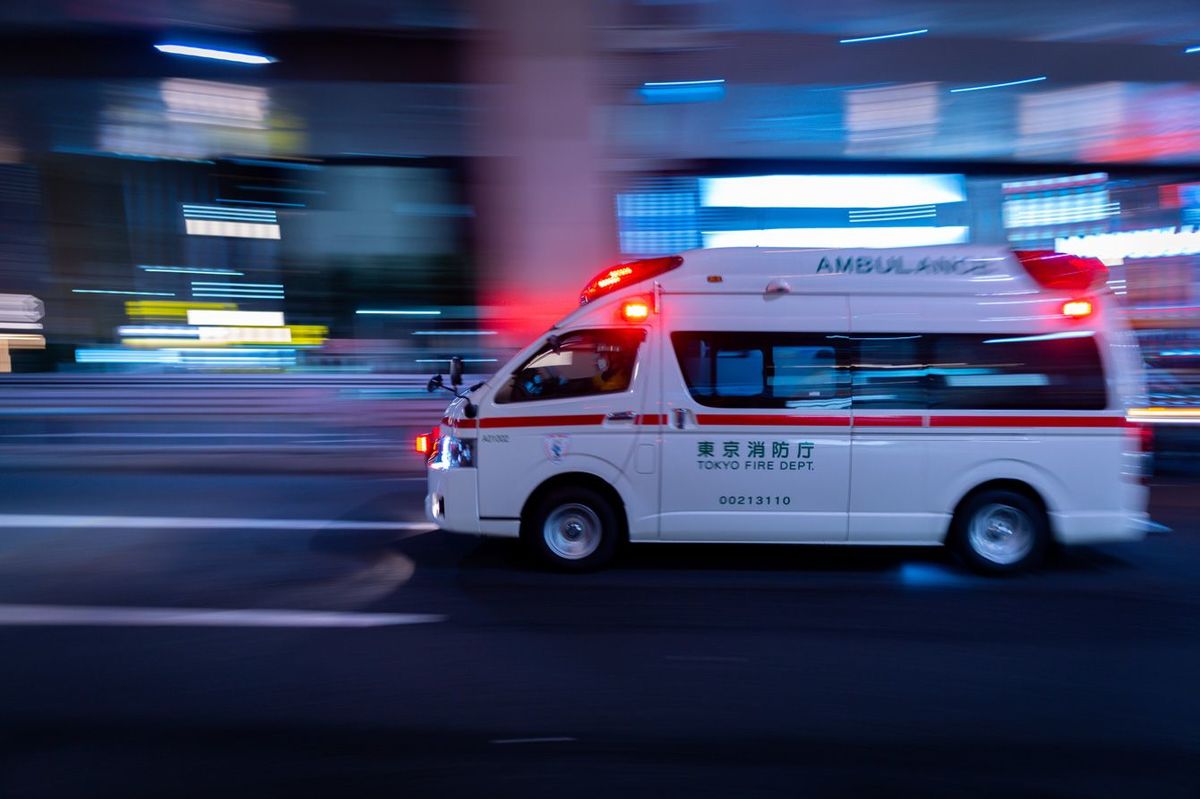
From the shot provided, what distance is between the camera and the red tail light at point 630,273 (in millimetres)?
6246

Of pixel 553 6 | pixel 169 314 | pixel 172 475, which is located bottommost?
pixel 172 475

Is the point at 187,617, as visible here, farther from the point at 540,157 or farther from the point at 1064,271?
the point at 540,157

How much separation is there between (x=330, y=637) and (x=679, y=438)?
2735mm

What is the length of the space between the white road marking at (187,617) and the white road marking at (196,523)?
7.85ft

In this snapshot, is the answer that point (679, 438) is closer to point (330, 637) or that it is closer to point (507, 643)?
point (507, 643)

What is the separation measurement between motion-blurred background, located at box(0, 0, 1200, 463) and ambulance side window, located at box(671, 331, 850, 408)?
7.66 m

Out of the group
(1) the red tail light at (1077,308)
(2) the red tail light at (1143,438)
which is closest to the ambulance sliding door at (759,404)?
(1) the red tail light at (1077,308)

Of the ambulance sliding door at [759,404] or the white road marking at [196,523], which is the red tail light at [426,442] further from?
the ambulance sliding door at [759,404]

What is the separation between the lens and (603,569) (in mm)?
6367

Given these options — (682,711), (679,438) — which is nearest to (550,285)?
(679,438)

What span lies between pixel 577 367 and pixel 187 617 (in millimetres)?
3103

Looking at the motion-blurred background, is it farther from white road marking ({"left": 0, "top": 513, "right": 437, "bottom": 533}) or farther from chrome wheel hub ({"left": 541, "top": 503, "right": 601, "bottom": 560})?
chrome wheel hub ({"left": 541, "top": 503, "right": 601, "bottom": 560})

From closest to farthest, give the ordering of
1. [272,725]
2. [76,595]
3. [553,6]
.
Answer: [272,725], [76,595], [553,6]

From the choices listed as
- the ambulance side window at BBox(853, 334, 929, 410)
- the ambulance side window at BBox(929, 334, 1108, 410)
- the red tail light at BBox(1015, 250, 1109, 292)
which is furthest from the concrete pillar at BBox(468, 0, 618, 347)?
the red tail light at BBox(1015, 250, 1109, 292)
